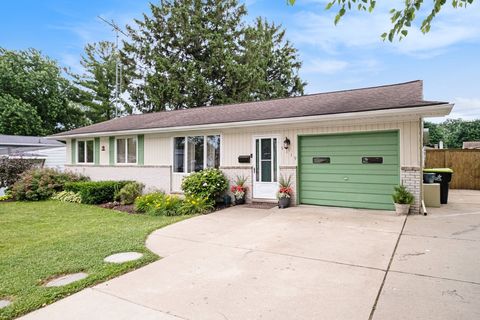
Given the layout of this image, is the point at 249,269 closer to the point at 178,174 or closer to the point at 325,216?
the point at 325,216

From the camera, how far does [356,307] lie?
113 inches

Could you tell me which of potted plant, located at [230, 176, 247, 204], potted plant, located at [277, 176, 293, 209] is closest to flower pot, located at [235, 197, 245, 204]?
potted plant, located at [230, 176, 247, 204]

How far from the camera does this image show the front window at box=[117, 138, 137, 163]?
475 inches

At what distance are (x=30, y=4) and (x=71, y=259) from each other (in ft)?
48.6

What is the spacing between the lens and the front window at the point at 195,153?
1019cm

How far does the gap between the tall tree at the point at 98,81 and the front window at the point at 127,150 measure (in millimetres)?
16729

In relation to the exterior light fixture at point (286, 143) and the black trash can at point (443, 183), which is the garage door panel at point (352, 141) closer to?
the exterior light fixture at point (286, 143)

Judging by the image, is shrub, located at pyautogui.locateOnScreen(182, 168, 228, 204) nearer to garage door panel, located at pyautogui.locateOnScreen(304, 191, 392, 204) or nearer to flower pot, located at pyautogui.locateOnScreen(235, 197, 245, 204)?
flower pot, located at pyautogui.locateOnScreen(235, 197, 245, 204)

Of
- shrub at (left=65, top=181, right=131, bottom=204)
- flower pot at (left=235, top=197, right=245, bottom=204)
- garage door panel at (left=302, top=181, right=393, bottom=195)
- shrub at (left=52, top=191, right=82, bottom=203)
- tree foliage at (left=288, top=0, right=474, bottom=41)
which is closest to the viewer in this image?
tree foliage at (left=288, top=0, right=474, bottom=41)

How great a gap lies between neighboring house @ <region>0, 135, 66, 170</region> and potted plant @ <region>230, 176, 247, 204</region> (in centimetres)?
993

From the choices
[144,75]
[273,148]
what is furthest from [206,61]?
[273,148]

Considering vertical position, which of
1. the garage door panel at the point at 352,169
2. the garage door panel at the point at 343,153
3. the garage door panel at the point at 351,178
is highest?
the garage door panel at the point at 343,153

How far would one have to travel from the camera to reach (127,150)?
12297 millimetres

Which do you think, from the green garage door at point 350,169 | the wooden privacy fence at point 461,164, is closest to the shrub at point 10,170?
the green garage door at point 350,169
